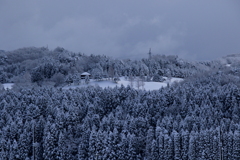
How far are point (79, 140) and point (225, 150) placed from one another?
2446 centimetres

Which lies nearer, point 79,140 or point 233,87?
point 79,140

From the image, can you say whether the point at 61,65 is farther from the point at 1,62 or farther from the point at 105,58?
the point at 1,62

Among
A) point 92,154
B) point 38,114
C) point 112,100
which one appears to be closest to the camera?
point 92,154

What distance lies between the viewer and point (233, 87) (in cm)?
6838

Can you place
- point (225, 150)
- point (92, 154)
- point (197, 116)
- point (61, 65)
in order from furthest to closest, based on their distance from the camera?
point (61, 65) → point (197, 116) → point (92, 154) → point (225, 150)

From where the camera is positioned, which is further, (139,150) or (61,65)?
(61,65)

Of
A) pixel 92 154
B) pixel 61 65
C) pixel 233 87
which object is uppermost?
pixel 61 65

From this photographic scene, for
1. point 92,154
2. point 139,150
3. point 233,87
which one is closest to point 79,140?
point 92,154

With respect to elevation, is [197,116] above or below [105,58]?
below

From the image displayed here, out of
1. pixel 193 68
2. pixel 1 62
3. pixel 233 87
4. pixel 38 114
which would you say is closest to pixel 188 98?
pixel 233 87

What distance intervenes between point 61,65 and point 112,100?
56256 mm

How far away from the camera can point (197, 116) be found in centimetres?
5753

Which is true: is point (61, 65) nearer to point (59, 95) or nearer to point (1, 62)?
point (1, 62)

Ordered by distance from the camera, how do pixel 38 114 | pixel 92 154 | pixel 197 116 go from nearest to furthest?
pixel 92 154 < pixel 197 116 < pixel 38 114
